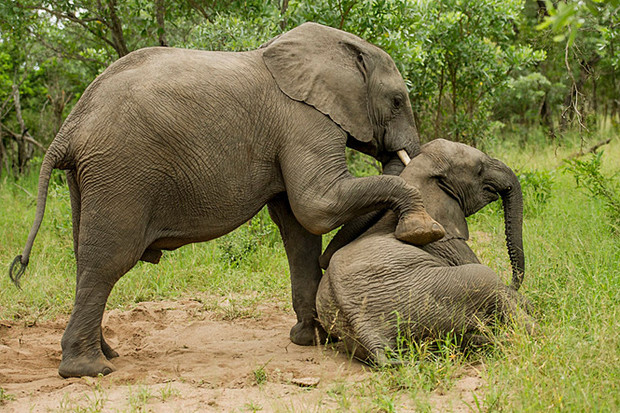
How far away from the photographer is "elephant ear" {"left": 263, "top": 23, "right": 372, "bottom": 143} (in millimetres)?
4598

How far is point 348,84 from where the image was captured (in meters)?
4.69

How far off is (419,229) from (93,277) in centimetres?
199

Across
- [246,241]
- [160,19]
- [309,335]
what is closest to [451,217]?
[309,335]

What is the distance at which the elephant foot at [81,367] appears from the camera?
4309mm

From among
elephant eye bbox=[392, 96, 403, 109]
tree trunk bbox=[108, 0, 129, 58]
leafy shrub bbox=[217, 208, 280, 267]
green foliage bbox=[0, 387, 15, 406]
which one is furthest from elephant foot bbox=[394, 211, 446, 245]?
tree trunk bbox=[108, 0, 129, 58]

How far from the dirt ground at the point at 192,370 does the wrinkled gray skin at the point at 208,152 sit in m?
0.33

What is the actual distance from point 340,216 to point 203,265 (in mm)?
3070

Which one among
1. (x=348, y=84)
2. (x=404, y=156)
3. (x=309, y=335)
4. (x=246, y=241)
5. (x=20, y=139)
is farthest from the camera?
(x=20, y=139)

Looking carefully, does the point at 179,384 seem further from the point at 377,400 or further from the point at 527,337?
the point at 527,337

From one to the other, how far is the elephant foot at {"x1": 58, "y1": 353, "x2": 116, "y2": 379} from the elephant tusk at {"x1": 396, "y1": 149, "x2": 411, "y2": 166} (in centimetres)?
236

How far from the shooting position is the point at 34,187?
10602mm

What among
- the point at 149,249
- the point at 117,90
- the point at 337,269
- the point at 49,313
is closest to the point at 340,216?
the point at 337,269

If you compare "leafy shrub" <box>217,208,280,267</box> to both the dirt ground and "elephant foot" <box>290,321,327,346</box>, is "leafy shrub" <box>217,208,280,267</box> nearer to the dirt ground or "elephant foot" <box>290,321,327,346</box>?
the dirt ground

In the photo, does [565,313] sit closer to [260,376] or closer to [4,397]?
[260,376]
